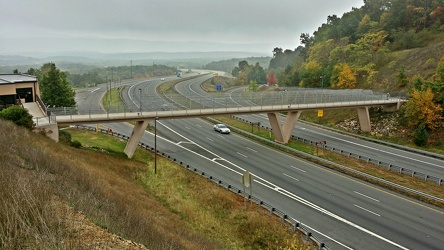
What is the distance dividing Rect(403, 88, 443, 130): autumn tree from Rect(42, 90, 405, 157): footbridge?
24.2 feet

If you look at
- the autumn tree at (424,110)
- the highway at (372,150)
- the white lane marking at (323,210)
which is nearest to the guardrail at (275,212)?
the white lane marking at (323,210)

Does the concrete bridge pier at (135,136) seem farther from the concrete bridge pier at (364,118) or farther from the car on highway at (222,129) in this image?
the concrete bridge pier at (364,118)

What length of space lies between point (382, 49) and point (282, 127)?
54.3 meters

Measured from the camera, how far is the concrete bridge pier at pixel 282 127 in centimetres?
5409

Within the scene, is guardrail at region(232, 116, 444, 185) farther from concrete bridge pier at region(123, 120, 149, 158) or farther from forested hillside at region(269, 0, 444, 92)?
forested hillside at region(269, 0, 444, 92)

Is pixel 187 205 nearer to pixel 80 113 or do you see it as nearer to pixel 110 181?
pixel 110 181

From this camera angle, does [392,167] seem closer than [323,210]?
No

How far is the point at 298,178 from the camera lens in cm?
3825

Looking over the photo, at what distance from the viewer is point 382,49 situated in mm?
90375

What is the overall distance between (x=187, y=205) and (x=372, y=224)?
1630 centimetres

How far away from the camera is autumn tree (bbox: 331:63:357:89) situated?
269 ft

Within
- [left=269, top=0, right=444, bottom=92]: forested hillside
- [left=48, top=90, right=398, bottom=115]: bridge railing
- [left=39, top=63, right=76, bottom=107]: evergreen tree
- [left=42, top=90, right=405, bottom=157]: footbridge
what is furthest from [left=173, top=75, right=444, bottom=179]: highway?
[left=39, top=63, right=76, bottom=107]: evergreen tree

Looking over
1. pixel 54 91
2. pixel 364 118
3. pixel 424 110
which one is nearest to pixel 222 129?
pixel 364 118

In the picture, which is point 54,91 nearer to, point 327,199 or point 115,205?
point 115,205
